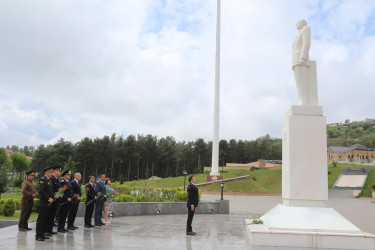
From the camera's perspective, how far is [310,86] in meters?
7.36

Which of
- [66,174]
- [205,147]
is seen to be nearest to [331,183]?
[205,147]

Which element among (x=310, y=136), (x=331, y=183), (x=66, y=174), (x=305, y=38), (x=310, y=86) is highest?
(x=305, y=38)

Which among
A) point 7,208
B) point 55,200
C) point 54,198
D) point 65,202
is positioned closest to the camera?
point 54,198

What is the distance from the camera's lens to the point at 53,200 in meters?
7.18

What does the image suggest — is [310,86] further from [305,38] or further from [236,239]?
[236,239]

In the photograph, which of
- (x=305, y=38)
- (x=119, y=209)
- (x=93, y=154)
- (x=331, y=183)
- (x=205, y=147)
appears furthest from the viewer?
(x=205, y=147)

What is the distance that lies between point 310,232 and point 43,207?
19.5ft

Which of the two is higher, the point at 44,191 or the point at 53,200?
the point at 44,191

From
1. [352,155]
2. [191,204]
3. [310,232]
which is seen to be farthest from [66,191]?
[352,155]

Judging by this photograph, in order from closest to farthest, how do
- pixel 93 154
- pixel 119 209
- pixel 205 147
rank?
1. pixel 119 209
2. pixel 93 154
3. pixel 205 147

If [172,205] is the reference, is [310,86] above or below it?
above

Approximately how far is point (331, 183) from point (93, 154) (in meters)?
41.5

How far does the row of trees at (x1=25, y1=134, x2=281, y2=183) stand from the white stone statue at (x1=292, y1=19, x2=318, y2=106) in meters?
44.2

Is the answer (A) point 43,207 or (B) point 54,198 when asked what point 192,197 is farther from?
(A) point 43,207
